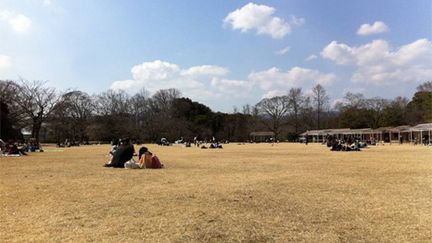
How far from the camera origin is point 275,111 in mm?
96375

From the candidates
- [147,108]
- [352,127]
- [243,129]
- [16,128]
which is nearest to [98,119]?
[147,108]

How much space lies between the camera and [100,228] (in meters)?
5.84

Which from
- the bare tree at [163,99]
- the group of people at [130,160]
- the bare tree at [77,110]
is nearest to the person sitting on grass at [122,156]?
the group of people at [130,160]

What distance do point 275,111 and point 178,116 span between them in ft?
73.1

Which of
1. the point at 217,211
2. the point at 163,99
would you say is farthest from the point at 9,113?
the point at 217,211

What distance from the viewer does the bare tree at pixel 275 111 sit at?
95.2 m

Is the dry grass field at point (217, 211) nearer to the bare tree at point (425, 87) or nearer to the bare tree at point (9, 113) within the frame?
the bare tree at point (9, 113)

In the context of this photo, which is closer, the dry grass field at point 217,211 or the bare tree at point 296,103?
the dry grass field at point 217,211

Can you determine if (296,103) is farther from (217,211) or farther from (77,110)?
(217,211)

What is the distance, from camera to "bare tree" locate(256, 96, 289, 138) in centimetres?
9519

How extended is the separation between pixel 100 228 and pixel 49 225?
0.81 metres

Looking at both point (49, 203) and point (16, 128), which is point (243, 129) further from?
point (49, 203)

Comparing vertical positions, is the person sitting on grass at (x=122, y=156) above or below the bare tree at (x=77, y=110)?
below

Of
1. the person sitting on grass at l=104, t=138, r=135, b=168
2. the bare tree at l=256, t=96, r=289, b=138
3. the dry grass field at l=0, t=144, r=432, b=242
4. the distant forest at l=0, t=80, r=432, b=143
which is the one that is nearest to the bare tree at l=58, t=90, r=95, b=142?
the distant forest at l=0, t=80, r=432, b=143
